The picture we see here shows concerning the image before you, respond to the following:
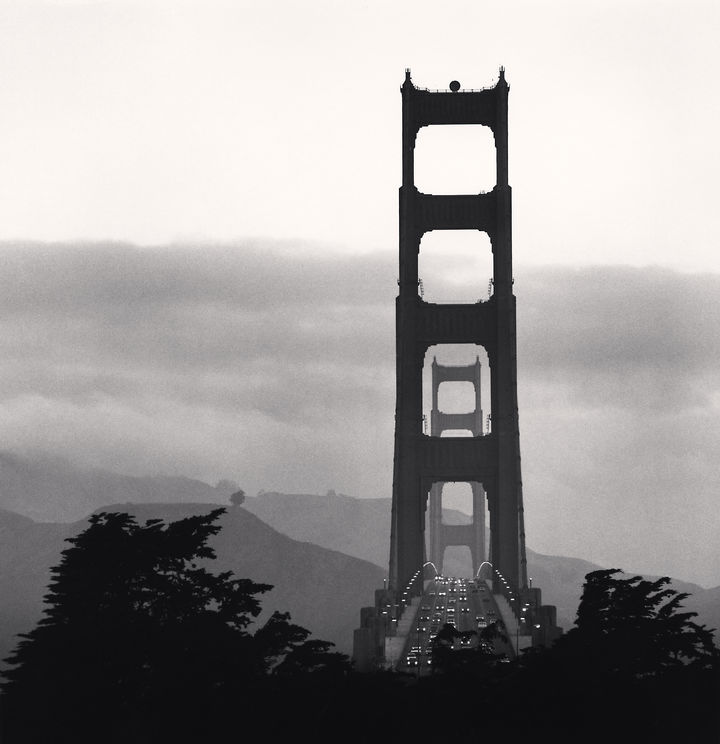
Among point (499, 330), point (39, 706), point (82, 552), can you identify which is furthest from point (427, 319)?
point (39, 706)

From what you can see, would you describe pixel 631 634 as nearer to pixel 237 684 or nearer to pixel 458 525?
pixel 237 684

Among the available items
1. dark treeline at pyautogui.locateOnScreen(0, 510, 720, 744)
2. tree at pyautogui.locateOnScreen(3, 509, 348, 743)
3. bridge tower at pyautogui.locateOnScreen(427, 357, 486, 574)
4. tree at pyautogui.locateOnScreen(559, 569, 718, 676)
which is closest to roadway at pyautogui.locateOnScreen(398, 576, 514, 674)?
tree at pyautogui.locateOnScreen(559, 569, 718, 676)

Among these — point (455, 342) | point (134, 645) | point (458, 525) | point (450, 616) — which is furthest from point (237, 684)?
point (458, 525)

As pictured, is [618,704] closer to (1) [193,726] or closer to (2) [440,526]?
(1) [193,726]

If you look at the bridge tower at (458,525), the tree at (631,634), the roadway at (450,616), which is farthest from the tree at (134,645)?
the bridge tower at (458,525)

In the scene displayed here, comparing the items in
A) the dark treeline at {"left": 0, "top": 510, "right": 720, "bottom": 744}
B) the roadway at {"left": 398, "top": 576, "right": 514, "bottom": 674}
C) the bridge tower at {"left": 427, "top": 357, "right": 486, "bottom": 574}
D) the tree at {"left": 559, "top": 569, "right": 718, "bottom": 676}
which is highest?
the bridge tower at {"left": 427, "top": 357, "right": 486, "bottom": 574}

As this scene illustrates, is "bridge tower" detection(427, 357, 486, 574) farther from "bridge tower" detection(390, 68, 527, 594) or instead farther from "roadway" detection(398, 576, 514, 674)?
"bridge tower" detection(390, 68, 527, 594)
